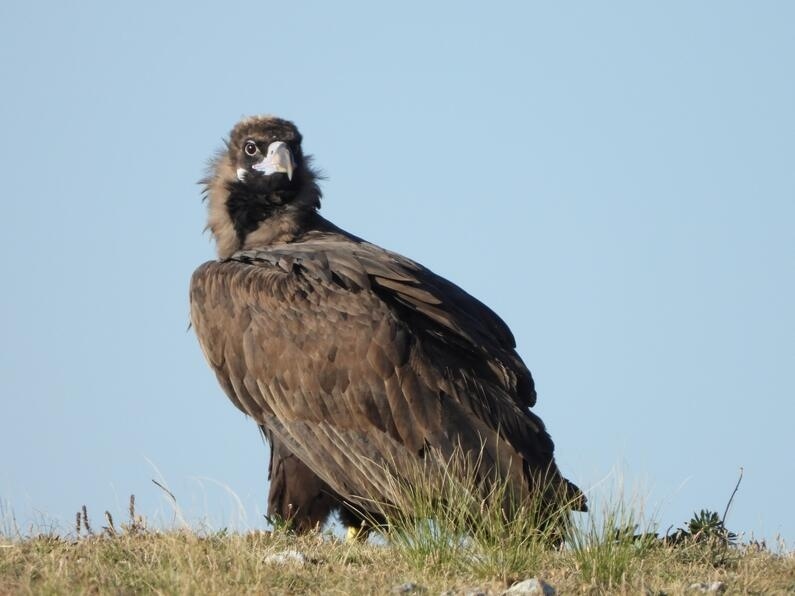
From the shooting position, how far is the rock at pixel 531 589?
19.9ft

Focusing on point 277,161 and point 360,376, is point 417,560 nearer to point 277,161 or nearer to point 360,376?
point 360,376

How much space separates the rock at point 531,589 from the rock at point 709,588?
0.77 m

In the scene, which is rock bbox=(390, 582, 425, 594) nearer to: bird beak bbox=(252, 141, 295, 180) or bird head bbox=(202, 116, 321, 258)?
bird head bbox=(202, 116, 321, 258)

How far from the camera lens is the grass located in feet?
20.8

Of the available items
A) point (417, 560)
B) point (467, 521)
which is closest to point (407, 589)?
point (417, 560)

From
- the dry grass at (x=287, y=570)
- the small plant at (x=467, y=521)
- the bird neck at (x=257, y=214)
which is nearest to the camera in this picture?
the dry grass at (x=287, y=570)

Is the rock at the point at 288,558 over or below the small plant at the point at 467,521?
below

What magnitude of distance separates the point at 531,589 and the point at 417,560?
0.91 m

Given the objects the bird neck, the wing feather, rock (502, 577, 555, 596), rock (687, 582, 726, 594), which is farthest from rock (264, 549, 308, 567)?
the bird neck

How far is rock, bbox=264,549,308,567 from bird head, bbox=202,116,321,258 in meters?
3.54

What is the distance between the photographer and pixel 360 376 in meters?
8.73

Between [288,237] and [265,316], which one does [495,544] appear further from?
[288,237]

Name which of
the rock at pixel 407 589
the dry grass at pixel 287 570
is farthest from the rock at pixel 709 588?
the rock at pixel 407 589

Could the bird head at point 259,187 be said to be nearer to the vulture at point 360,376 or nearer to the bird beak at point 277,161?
the bird beak at point 277,161
